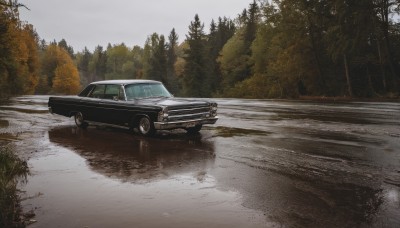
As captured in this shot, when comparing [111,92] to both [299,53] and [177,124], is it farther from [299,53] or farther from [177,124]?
[299,53]

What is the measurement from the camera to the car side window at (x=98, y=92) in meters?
13.0

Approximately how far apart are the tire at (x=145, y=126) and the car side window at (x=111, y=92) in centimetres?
137

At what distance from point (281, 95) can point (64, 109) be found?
37.6 metres

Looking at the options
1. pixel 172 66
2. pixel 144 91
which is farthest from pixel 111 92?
pixel 172 66

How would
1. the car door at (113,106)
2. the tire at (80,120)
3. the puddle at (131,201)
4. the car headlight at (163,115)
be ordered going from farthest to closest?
the tire at (80,120) → the car door at (113,106) → the car headlight at (163,115) → the puddle at (131,201)

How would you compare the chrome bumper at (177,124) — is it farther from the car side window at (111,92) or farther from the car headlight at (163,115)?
the car side window at (111,92)

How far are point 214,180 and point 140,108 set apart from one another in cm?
556

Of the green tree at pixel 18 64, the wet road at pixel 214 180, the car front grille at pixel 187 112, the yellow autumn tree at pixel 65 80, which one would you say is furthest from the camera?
the yellow autumn tree at pixel 65 80

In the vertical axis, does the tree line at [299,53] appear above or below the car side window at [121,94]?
above

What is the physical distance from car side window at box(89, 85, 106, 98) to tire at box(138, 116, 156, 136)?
2099mm

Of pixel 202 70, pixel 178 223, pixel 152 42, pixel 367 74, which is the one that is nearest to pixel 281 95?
pixel 367 74

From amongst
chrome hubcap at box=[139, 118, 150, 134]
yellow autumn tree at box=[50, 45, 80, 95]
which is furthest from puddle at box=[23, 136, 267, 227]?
yellow autumn tree at box=[50, 45, 80, 95]

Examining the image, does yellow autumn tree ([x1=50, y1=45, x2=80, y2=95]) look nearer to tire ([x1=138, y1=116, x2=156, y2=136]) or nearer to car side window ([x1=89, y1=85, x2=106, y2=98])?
car side window ([x1=89, y1=85, x2=106, y2=98])

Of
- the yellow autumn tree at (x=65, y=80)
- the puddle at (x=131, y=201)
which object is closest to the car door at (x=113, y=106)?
the puddle at (x=131, y=201)
